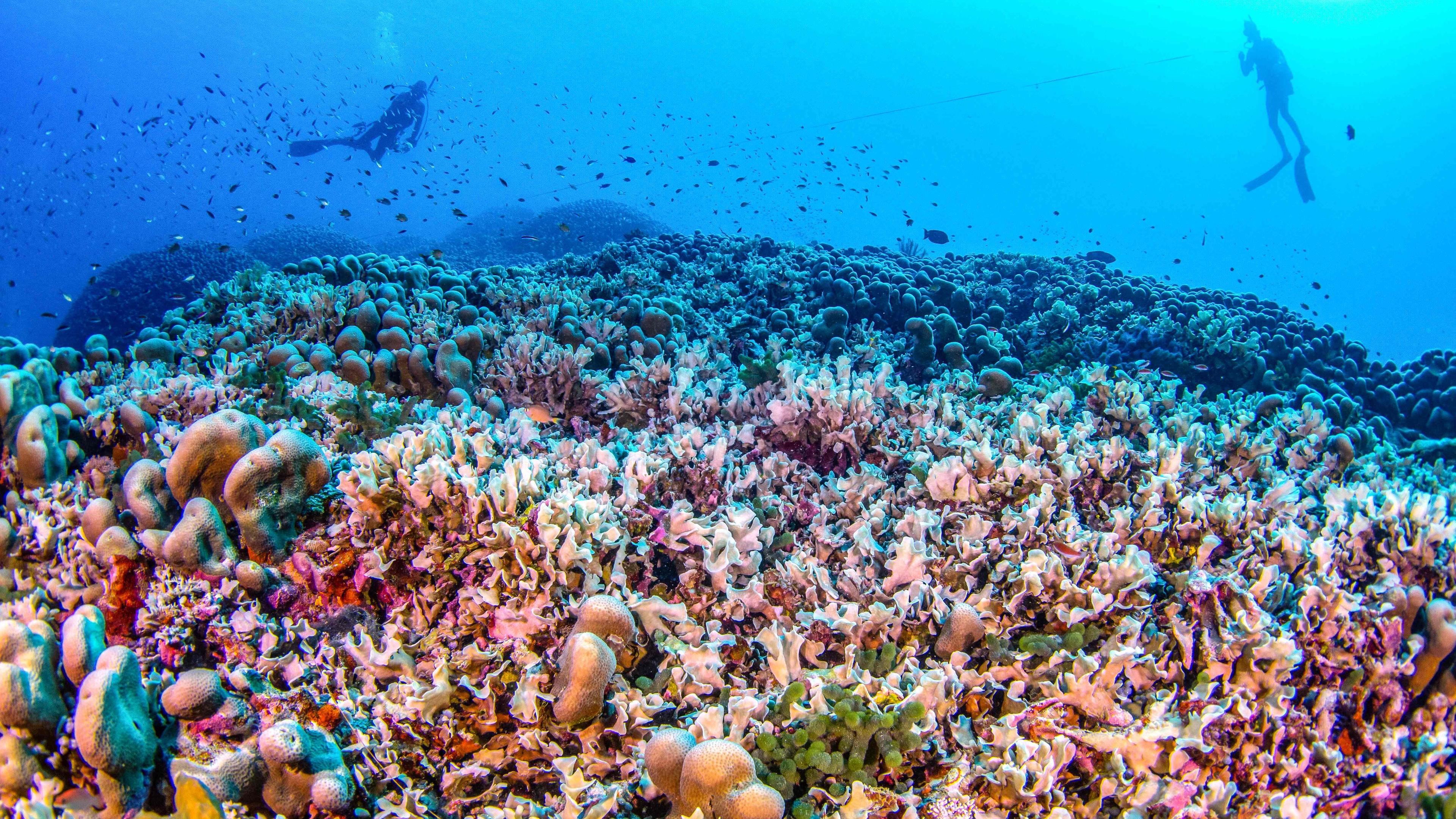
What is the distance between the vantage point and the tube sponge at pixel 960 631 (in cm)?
246

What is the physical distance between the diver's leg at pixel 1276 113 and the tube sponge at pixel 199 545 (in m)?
52.4

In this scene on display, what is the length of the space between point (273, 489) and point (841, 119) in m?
112

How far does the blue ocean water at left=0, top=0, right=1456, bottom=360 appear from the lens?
11000cm

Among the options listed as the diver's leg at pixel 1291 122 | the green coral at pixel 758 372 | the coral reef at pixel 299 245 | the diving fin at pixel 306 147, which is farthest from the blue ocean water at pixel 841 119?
the green coral at pixel 758 372

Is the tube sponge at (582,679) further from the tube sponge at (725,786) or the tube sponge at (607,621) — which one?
the tube sponge at (725,786)

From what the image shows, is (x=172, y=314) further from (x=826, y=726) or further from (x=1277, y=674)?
(x=1277, y=674)

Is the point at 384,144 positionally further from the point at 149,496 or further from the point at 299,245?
the point at 149,496

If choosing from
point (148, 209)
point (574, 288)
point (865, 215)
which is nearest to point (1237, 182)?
point (865, 215)

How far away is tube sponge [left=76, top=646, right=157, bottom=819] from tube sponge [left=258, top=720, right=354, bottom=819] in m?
0.37

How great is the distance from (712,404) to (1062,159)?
176717 millimetres

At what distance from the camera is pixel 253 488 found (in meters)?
2.84

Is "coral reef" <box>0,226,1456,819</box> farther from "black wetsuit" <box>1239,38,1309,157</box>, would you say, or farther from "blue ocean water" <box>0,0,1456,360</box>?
"blue ocean water" <box>0,0,1456,360</box>

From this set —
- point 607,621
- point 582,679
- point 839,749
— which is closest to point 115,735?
point 582,679

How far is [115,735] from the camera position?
1.75 metres
